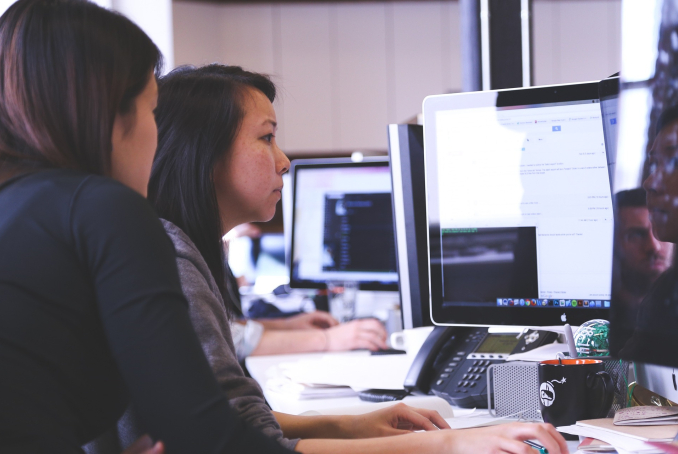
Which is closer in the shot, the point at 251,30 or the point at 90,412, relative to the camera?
the point at 90,412

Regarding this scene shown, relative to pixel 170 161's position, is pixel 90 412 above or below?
below

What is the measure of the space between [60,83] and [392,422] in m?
0.60

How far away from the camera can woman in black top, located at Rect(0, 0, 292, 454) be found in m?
0.61

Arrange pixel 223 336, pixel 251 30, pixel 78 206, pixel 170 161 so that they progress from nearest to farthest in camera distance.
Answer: pixel 78 206 → pixel 223 336 → pixel 170 161 → pixel 251 30

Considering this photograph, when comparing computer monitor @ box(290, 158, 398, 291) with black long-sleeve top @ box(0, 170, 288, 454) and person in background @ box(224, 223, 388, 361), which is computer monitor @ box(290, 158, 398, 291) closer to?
person in background @ box(224, 223, 388, 361)

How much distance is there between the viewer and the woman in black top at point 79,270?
2.00 ft

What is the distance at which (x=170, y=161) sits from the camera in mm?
1052

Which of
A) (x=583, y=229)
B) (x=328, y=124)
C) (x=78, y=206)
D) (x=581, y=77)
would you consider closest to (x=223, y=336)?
(x=78, y=206)

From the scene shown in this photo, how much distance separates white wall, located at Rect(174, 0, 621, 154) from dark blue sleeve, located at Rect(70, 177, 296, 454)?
4.99 metres

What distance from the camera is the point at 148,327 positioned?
601 mm

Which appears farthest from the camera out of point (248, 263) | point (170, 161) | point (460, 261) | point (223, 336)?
point (248, 263)

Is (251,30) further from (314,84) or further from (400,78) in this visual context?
(400,78)

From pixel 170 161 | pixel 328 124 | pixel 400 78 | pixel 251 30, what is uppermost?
pixel 251 30

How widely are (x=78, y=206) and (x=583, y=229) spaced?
75 cm
